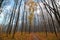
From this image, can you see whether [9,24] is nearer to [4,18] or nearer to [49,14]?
[4,18]

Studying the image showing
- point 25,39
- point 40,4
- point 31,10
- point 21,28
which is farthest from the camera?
point 40,4

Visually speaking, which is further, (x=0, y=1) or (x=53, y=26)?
(x=0, y=1)

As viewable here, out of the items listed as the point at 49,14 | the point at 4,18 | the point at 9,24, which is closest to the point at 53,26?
the point at 49,14

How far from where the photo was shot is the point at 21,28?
4.58 ft

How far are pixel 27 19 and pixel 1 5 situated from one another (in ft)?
1.97

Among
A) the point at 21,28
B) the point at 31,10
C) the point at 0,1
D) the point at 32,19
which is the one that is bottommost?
the point at 21,28

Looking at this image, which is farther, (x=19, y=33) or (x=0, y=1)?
(x=0, y=1)

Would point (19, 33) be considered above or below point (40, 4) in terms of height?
below

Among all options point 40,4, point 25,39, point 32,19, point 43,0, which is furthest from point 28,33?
point 43,0

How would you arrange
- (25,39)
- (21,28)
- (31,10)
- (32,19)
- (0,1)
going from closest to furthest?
1. (25,39)
2. (21,28)
3. (32,19)
4. (31,10)
5. (0,1)

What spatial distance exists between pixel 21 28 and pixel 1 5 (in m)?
0.69

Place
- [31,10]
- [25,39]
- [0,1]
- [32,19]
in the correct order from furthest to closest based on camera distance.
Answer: [0,1], [31,10], [32,19], [25,39]

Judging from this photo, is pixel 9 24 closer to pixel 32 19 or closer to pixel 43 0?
pixel 32 19

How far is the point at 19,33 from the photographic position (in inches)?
51.9
